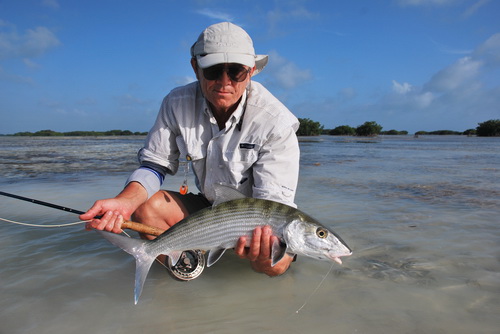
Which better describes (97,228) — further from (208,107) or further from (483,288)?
(483,288)

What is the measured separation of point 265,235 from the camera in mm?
2674

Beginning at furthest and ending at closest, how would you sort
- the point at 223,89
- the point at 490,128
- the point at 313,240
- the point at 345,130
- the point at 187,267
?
the point at 345,130 < the point at 490,128 < the point at 187,267 < the point at 223,89 < the point at 313,240

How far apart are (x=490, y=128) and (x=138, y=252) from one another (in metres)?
70.6

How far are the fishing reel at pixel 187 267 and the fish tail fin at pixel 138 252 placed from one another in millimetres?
555

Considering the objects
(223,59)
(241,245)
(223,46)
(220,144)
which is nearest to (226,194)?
(241,245)

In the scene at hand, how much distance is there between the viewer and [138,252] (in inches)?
106

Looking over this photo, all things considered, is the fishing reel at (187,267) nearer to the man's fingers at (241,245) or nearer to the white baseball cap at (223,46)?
the man's fingers at (241,245)

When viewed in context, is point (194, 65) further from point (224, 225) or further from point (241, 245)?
point (241, 245)

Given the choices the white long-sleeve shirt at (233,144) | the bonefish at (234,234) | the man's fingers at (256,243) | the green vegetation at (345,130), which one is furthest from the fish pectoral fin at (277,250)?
the green vegetation at (345,130)

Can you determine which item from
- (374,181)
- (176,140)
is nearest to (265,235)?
(176,140)

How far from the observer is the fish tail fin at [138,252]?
2.56 m

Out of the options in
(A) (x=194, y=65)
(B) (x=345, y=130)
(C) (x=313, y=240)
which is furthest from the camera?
(B) (x=345, y=130)

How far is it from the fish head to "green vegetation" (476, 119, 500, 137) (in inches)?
2701

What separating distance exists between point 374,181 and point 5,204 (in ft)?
26.5
